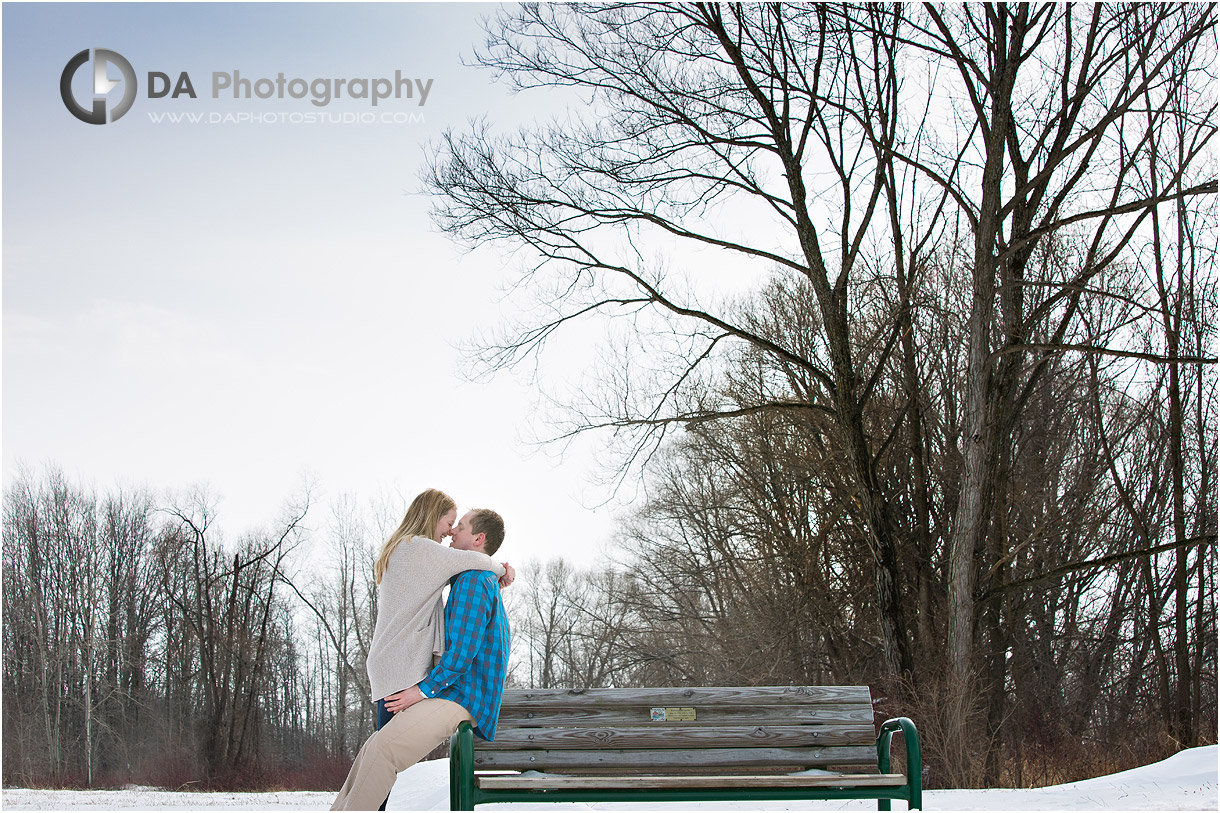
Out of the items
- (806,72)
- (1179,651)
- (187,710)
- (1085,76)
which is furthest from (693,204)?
(187,710)

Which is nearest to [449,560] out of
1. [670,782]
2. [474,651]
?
[474,651]

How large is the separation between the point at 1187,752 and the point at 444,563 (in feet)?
23.7

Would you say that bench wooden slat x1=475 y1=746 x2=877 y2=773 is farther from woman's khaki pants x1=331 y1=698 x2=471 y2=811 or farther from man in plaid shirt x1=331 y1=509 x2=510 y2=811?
woman's khaki pants x1=331 y1=698 x2=471 y2=811

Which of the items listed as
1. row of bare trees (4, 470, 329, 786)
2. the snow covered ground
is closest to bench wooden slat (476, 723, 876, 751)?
the snow covered ground

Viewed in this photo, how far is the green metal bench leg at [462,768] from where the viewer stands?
13.1 ft

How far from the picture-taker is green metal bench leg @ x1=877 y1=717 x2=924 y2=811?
4148 mm

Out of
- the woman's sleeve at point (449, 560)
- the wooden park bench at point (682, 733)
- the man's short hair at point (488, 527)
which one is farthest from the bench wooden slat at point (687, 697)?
the woman's sleeve at point (449, 560)

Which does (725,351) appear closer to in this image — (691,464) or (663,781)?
(691,464)

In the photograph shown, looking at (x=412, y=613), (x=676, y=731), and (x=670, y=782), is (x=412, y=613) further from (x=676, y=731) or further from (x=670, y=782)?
(x=676, y=731)

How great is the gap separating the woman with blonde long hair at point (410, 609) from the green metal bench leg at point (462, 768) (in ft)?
0.96

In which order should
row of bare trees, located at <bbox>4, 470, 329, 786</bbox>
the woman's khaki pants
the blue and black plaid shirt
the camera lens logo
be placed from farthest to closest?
1. row of bare trees, located at <bbox>4, 470, 329, 786</bbox>
2. the camera lens logo
3. the blue and black plaid shirt
4. the woman's khaki pants

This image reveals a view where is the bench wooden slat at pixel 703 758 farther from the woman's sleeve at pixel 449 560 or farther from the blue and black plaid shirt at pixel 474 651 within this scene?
the woman's sleeve at pixel 449 560

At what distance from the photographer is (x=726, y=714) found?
15.9 feet

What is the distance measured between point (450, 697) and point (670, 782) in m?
0.97
